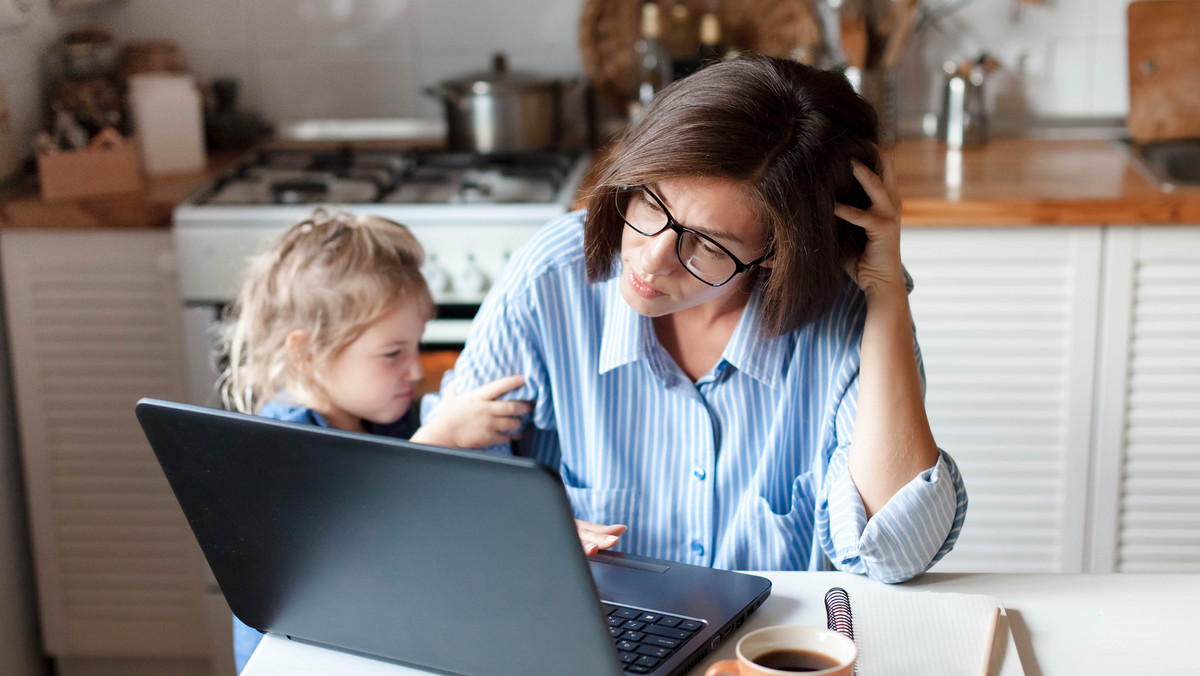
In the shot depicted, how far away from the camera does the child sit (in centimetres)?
152

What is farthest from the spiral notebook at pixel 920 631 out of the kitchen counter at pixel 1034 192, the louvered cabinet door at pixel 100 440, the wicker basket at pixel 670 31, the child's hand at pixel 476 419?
Result: the wicker basket at pixel 670 31

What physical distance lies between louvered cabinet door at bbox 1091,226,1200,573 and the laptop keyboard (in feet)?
4.51

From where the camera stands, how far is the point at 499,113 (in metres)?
2.35

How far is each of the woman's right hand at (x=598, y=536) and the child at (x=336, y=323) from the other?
0.52m

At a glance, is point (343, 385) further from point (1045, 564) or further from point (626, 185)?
point (1045, 564)

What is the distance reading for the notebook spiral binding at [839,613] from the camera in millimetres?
920

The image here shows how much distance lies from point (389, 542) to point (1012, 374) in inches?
61.0

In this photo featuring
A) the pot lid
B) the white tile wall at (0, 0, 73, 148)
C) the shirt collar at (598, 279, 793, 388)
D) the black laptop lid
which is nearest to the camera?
the black laptop lid

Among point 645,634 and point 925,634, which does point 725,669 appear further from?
point 925,634

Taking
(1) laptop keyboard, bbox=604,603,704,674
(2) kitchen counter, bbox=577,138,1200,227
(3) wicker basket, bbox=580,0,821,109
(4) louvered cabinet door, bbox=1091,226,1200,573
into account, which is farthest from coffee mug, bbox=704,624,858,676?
(3) wicker basket, bbox=580,0,821,109

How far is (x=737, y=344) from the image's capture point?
4.08ft

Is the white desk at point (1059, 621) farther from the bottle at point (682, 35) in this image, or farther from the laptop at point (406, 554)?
the bottle at point (682, 35)

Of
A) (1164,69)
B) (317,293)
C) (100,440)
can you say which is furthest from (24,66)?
(1164,69)

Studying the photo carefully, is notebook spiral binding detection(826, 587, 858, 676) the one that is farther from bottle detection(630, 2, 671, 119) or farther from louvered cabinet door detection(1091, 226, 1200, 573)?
bottle detection(630, 2, 671, 119)
